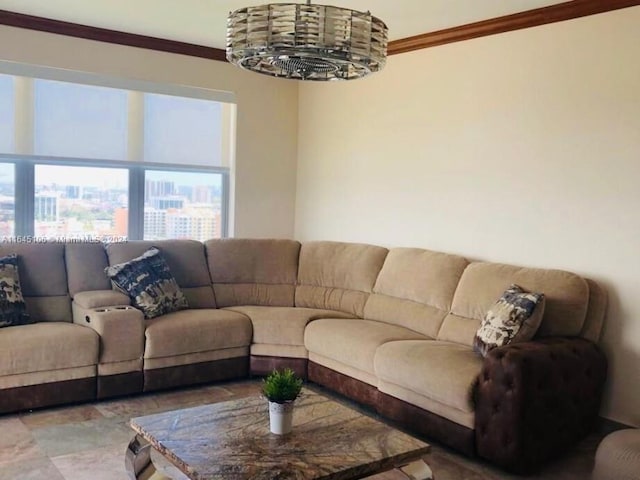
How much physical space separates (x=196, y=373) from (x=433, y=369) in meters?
1.73

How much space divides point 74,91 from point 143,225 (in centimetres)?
119

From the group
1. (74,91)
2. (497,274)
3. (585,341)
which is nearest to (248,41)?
(497,274)

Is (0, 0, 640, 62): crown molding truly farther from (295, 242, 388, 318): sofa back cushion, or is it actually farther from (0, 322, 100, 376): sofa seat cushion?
(0, 322, 100, 376): sofa seat cushion

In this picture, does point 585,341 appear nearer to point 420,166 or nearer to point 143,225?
point 420,166

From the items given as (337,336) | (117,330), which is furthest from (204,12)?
(337,336)

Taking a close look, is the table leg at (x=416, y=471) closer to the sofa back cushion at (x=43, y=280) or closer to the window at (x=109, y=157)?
the sofa back cushion at (x=43, y=280)

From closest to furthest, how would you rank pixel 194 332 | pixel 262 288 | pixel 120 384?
pixel 120 384, pixel 194 332, pixel 262 288

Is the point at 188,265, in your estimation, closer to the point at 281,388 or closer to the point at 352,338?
the point at 352,338

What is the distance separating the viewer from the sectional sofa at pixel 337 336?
315cm

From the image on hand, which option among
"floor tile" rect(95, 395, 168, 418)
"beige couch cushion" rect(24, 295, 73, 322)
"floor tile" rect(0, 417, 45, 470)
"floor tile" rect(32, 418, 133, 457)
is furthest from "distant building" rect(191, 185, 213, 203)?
"floor tile" rect(0, 417, 45, 470)

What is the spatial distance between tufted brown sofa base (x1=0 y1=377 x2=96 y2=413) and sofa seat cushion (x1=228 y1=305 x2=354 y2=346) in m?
1.14

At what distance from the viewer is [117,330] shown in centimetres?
391

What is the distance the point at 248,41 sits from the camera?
2.56 meters

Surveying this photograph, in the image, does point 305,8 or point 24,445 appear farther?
point 24,445
